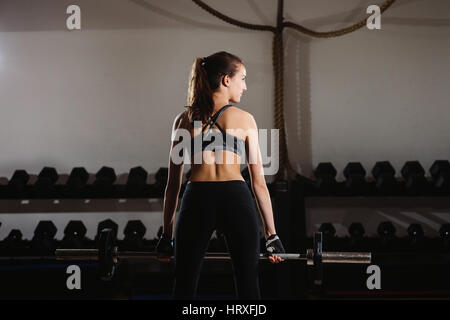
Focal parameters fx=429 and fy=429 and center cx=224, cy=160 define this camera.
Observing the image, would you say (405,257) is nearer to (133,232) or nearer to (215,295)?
(215,295)

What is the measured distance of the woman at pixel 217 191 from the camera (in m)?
1.17

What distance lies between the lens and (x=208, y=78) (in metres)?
1.29

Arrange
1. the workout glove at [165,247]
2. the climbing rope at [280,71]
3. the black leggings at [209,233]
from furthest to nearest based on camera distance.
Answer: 1. the climbing rope at [280,71]
2. the workout glove at [165,247]
3. the black leggings at [209,233]

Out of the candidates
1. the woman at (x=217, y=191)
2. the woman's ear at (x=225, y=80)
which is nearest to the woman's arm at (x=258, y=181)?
the woman at (x=217, y=191)

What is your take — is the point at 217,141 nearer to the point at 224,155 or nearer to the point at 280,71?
the point at 224,155

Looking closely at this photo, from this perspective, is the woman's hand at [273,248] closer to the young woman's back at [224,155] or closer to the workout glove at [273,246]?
the workout glove at [273,246]

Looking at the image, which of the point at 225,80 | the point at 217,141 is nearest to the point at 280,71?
the point at 225,80

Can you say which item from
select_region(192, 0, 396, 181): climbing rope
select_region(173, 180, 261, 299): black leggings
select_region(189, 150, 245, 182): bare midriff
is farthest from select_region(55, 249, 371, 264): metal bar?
select_region(192, 0, 396, 181): climbing rope

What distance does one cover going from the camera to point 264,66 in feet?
8.14

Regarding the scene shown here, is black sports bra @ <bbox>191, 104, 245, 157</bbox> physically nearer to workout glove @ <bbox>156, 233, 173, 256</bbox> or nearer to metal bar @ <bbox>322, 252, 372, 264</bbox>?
workout glove @ <bbox>156, 233, 173, 256</bbox>

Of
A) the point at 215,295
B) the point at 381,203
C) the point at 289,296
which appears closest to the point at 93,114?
Result: the point at 215,295

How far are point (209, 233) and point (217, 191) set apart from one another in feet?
0.39

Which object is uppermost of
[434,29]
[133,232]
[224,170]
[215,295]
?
[434,29]

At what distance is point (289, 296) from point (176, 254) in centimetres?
104
